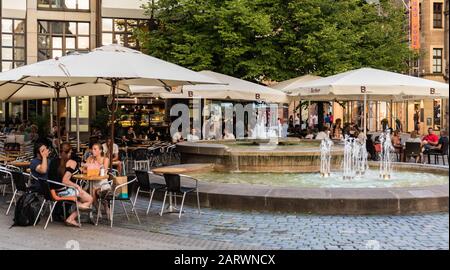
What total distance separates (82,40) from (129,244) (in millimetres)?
24732

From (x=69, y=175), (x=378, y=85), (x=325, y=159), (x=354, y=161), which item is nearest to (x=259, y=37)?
(x=378, y=85)

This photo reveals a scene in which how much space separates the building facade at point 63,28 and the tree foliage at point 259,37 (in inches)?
206

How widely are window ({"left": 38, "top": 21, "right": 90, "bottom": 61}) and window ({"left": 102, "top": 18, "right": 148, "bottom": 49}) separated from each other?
36.6 inches

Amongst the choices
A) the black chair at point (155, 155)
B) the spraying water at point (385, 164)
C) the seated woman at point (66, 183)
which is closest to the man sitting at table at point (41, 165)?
the seated woman at point (66, 183)

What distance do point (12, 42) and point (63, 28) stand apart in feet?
9.02

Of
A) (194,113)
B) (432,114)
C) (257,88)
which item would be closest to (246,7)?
(257,88)

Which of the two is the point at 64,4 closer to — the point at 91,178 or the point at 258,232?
the point at 91,178

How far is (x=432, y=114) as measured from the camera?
50688mm

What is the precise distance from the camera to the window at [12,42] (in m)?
30.4

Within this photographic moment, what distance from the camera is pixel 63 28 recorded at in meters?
30.5

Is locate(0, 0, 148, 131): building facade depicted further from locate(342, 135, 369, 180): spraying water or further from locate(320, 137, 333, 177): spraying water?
locate(320, 137, 333, 177): spraying water

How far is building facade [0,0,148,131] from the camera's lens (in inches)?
1187

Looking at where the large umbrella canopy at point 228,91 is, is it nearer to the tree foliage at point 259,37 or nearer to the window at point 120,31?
the tree foliage at point 259,37
